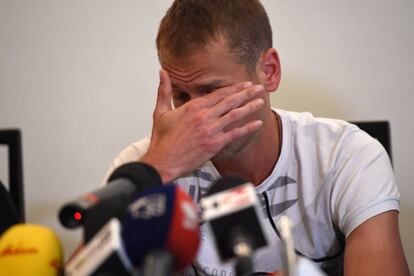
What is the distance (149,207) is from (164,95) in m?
0.69

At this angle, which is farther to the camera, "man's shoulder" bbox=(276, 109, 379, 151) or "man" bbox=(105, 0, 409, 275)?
"man's shoulder" bbox=(276, 109, 379, 151)

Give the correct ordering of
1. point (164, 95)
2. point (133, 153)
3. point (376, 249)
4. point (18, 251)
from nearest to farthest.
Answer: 1. point (18, 251)
2. point (376, 249)
3. point (164, 95)
4. point (133, 153)

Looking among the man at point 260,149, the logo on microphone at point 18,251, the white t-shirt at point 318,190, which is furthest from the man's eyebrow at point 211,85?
the logo on microphone at point 18,251

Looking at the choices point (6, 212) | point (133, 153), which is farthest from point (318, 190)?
point (6, 212)

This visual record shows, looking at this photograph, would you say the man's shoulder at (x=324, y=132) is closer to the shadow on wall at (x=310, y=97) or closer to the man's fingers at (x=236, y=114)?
the man's fingers at (x=236, y=114)

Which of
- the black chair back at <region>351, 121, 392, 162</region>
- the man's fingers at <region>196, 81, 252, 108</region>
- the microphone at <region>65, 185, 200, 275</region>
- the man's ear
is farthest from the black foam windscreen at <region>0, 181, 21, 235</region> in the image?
the black chair back at <region>351, 121, 392, 162</region>

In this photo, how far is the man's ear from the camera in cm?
111

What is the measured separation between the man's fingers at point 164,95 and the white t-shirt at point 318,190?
0.19 m

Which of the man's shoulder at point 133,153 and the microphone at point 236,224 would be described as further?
the man's shoulder at point 133,153

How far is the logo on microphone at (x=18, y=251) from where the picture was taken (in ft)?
1.48

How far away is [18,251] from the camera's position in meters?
0.45

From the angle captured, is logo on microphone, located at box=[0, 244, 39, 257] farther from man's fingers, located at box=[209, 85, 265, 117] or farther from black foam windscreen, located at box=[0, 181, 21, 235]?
black foam windscreen, located at box=[0, 181, 21, 235]

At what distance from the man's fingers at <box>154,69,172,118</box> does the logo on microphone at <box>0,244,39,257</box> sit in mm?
A: 621

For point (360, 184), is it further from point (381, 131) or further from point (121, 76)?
point (121, 76)
